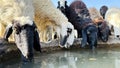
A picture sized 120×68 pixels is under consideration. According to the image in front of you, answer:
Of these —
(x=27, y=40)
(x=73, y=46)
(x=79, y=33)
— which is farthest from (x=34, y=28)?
(x=79, y=33)

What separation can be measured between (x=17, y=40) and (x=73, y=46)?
1.87m

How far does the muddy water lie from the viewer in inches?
167

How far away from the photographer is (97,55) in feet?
17.1

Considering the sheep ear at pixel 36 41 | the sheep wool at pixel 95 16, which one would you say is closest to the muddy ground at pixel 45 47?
the sheep ear at pixel 36 41

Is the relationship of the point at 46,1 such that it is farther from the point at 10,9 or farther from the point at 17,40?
the point at 17,40

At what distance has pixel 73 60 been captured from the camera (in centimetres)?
470

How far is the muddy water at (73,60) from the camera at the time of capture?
423 centimetres

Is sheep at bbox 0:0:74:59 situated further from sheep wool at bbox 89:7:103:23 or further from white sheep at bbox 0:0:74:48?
sheep wool at bbox 89:7:103:23

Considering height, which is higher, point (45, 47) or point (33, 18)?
point (33, 18)

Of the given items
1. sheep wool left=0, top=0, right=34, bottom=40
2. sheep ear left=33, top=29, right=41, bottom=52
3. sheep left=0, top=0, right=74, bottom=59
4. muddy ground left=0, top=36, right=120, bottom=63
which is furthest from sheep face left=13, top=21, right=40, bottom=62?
sheep wool left=0, top=0, right=34, bottom=40

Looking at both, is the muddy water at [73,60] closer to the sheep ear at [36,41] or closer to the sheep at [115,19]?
the sheep ear at [36,41]

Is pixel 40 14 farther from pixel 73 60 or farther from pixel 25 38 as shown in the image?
pixel 25 38

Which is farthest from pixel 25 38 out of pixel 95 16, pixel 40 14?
pixel 95 16

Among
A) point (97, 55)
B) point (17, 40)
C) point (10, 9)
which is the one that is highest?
point (10, 9)
